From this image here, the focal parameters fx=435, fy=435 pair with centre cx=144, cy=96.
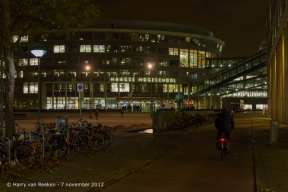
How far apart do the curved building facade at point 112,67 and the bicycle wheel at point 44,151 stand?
287ft

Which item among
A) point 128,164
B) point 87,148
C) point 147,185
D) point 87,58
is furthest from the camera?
point 87,58

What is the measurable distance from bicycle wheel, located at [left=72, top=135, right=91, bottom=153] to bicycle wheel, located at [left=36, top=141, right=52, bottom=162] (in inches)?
95.2

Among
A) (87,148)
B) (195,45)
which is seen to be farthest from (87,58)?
(87,148)

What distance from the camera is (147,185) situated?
1004 centimetres

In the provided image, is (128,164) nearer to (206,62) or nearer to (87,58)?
(87,58)

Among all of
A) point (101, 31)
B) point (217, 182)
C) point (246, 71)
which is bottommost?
point (217, 182)

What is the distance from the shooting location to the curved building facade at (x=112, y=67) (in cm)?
10356

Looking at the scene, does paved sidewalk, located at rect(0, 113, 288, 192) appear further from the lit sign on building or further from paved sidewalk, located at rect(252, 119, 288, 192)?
the lit sign on building

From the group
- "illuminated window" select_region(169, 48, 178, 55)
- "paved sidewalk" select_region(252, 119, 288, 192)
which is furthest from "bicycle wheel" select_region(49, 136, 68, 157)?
"illuminated window" select_region(169, 48, 178, 55)

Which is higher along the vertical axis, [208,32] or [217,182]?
[208,32]

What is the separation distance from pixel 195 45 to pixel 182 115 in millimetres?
81340

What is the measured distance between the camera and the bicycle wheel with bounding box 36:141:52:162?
12238 mm

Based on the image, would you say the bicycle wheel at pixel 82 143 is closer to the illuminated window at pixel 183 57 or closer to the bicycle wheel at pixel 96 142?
the bicycle wheel at pixel 96 142

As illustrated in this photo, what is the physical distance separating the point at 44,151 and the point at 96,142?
375 cm
